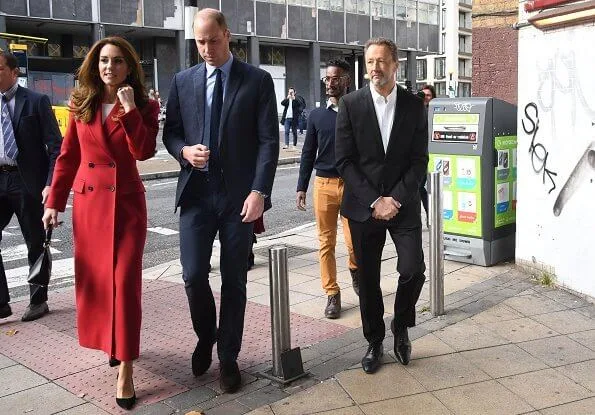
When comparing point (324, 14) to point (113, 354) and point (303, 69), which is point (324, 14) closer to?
point (303, 69)

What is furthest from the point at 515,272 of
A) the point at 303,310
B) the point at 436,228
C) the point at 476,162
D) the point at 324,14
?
the point at 324,14

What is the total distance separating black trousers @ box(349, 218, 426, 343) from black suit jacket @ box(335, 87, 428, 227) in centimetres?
8

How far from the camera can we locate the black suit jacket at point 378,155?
13.2ft

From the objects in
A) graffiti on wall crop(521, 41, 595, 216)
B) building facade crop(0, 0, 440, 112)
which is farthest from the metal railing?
building facade crop(0, 0, 440, 112)

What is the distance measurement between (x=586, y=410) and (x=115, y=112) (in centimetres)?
290

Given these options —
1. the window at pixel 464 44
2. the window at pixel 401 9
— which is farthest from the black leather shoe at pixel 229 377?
the window at pixel 464 44

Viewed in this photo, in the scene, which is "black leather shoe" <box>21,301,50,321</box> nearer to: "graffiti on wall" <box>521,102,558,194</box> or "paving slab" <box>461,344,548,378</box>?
"paving slab" <box>461,344,548,378</box>

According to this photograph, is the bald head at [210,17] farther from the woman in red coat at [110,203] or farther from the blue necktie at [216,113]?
the woman in red coat at [110,203]

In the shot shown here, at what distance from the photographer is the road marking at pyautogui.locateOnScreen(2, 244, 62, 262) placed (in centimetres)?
772

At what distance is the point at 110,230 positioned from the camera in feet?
12.2

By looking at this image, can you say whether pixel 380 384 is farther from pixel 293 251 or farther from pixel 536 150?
pixel 293 251

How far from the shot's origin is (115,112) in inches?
146

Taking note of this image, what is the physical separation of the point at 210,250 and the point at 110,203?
1.96 feet

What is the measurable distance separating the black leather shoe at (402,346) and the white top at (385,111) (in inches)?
43.7
